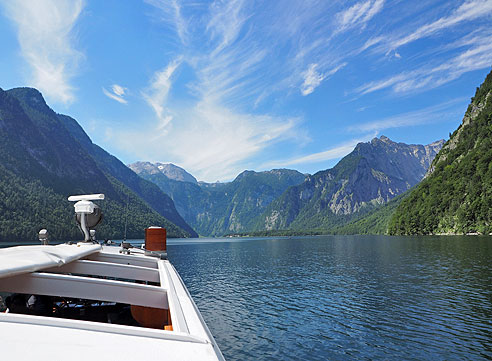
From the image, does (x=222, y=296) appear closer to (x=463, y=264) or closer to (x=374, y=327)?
(x=374, y=327)

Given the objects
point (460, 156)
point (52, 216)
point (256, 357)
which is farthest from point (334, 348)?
point (52, 216)

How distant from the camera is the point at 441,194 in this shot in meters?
168

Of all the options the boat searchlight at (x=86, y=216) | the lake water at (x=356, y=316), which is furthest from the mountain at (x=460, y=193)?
the boat searchlight at (x=86, y=216)

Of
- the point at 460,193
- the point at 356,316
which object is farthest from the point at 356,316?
the point at 460,193

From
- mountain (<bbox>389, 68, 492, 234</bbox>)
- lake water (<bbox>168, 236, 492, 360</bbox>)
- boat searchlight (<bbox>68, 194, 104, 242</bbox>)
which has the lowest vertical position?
lake water (<bbox>168, 236, 492, 360</bbox>)

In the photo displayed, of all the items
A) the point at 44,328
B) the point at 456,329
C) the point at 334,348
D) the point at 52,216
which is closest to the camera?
the point at 44,328

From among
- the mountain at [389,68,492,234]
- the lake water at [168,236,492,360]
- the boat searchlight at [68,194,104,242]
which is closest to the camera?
the lake water at [168,236,492,360]

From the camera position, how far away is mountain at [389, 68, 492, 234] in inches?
5251

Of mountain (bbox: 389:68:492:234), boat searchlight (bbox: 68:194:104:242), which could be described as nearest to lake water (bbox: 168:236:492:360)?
boat searchlight (bbox: 68:194:104:242)

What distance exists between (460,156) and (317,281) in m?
193

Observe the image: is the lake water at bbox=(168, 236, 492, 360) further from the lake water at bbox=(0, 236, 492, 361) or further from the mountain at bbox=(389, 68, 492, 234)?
the mountain at bbox=(389, 68, 492, 234)

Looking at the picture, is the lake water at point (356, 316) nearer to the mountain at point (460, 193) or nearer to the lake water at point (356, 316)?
the lake water at point (356, 316)

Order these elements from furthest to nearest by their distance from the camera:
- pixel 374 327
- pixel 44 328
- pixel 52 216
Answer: pixel 52 216 → pixel 374 327 → pixel 44 328

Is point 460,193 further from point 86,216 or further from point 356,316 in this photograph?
point 86,216
